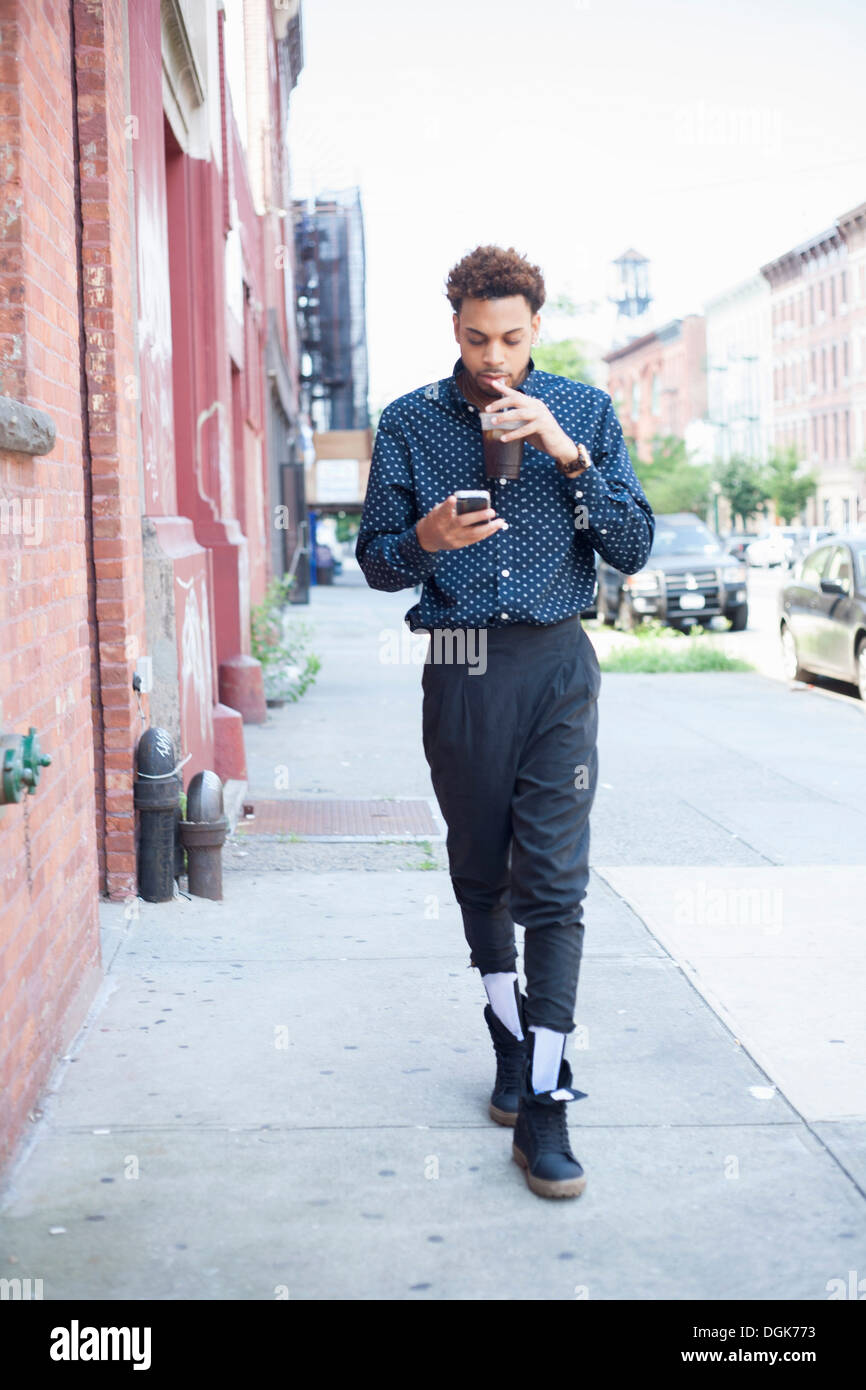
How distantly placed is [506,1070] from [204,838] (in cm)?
252

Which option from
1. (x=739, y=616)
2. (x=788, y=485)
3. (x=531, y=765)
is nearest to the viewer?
(x=531, y=765)

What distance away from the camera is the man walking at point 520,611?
3.58 meters

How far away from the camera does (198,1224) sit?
327 centimetres

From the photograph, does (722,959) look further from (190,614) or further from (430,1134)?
(190,614)

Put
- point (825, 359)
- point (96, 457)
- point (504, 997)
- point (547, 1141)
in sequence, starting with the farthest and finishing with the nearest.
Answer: point (825, 359), point (96, 457), point (504, 997), point (547, 1141)

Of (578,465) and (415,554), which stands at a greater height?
(578,465)

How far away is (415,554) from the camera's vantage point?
3.60 m

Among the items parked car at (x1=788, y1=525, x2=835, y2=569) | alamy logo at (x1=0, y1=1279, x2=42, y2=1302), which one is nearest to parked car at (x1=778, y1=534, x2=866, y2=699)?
alamy logo at (x1=0, y1=1279, x2=42, y2=1302)

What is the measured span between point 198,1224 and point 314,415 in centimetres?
5319

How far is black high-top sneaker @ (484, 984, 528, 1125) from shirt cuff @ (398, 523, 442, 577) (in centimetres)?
103

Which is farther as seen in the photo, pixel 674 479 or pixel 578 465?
pixel 674 479

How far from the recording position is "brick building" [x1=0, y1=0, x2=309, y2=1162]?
391cm
